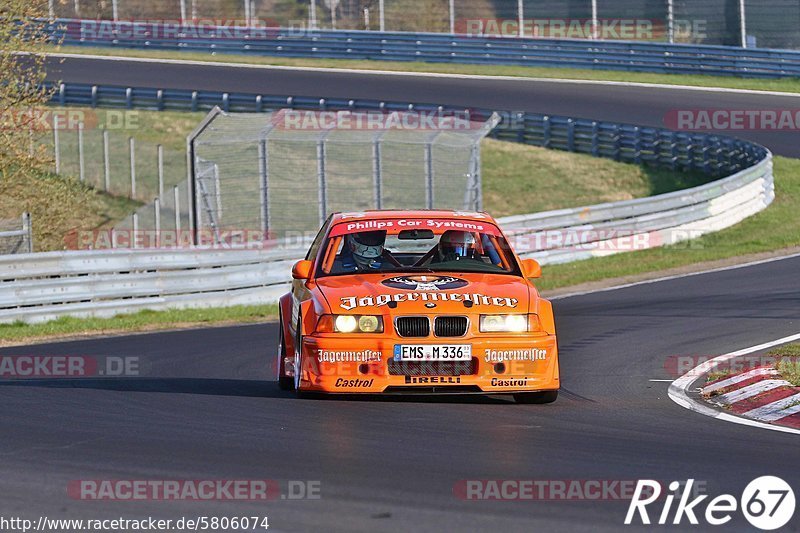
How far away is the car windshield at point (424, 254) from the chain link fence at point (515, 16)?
28.5m

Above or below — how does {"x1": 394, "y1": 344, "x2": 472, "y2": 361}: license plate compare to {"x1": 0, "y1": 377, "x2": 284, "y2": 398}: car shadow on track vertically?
above

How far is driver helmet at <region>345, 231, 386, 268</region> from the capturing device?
10367mm

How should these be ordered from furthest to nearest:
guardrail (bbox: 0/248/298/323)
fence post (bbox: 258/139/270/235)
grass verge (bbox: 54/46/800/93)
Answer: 1. grass verge (bbox: 54/46/800/93)
2. fence post (bbox: 258/139/270/235)
3. guardrail (bbox: 0/248/298/323)

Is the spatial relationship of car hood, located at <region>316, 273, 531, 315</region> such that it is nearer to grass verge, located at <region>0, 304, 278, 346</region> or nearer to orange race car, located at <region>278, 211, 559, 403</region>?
orange race car, located at <region>278, 211, 559, 403</region>

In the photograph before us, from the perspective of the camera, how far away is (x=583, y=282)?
69.1ft

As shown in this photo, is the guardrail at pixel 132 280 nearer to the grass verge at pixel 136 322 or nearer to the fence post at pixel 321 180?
the grass verge at pixel 136 322

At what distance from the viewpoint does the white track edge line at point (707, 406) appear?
8.59 m

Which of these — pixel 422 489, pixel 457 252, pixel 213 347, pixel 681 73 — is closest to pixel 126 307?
pixel 213 347

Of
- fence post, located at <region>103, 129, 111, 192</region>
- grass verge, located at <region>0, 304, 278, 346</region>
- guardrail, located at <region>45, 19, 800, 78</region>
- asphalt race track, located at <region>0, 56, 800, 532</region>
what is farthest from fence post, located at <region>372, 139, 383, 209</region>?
guardrail, located at <region>45, 19, 800, 78</region>

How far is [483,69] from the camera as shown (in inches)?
1676

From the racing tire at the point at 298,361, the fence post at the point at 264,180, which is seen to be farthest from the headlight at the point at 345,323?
the fence post at the point at 264,180

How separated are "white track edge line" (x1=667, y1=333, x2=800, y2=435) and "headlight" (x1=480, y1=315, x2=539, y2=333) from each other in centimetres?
125

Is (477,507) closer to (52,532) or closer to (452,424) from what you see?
(52,532)

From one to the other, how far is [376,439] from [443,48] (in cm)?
3632
